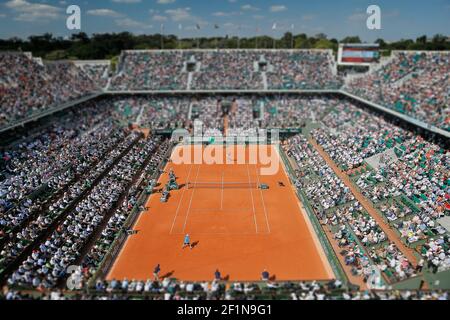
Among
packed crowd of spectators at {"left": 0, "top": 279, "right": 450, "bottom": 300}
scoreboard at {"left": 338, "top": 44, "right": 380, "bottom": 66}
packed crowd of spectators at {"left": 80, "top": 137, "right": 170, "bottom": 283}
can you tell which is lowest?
packed crowd of spectators at {"left": 0, "top": 279, "right": 450, "bottom": 300}

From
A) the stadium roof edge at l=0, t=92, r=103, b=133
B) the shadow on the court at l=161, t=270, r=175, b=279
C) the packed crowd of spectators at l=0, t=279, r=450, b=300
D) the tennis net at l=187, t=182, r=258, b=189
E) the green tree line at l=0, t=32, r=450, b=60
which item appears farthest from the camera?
the green tree line at l=0, t=32, r=450, b=60

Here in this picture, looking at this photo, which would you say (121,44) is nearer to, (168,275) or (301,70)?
(301,70)

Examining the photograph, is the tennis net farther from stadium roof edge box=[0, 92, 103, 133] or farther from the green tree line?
the green tree line

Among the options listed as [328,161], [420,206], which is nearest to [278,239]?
[420,206]

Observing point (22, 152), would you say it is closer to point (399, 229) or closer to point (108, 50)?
point (399, 229)

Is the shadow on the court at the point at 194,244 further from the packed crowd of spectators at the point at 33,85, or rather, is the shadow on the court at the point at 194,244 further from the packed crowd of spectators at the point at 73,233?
the packed crowd of spectators at the point at 33,85

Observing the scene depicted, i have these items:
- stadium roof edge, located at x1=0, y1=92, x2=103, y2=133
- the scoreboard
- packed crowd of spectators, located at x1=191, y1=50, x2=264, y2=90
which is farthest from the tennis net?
the scoreboard

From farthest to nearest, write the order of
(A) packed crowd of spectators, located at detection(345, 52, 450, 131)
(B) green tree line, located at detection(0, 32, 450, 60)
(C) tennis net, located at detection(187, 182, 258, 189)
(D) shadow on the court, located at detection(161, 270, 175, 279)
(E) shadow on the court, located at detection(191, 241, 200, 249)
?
(B) green tree line, located at detection(0, 32, 450, 60) → (A) packed crowd of spectators, located at detection(345, 52, 450, 131) → (C) tennis net, located at detection(187, 182, 258, 189) → (E) shadow on the court, located at detection(191, 241, 200, 249) → (D) shadow on the court, located at detection(161, 270, 175, 279)
